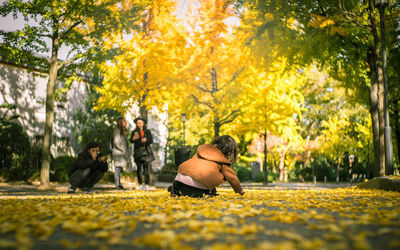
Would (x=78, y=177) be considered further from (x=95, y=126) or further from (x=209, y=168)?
(x=95, y=126)

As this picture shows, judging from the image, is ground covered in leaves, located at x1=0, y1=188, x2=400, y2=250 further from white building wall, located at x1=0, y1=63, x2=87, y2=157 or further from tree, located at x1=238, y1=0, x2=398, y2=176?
white building wall, located at x1=0, y1=63, x2=87, y2=157

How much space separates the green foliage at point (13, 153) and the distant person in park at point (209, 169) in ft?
37.8

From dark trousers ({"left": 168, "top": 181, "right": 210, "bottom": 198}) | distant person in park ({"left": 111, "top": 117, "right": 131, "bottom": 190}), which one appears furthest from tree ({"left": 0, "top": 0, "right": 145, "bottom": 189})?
dark trousers ({"left": 168, "top": 181, "right": 210, "bottom": 198})

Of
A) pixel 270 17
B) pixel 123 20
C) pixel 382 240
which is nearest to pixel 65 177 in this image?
pixel 123 20

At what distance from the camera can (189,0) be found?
43.0 feet

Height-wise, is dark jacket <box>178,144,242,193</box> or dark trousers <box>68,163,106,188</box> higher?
dark jacket <box>178,144,242,193</box>

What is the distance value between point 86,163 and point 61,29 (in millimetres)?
5052

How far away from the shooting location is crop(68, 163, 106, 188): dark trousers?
882 cm

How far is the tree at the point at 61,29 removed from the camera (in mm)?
10617

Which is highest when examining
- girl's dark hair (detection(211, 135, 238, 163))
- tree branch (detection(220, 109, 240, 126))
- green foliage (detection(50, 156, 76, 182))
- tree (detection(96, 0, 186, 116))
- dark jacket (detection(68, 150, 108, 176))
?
tree (detection(96, 0, 186, 116))

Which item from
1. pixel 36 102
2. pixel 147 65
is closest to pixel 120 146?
pixel 147 65

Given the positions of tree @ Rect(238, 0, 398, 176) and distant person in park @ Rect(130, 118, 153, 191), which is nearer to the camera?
distant person in park @ Rect(130, 118, 153, 191)

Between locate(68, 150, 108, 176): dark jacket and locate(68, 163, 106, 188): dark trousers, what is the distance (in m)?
0.09

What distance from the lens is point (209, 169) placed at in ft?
18.1
